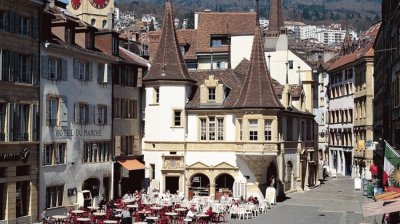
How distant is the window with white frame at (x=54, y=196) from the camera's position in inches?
1794

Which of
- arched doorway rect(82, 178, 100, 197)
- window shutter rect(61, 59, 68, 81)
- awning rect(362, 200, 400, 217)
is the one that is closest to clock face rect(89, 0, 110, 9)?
arched doorway rect(82, 178, 100, 197)

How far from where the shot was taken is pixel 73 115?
4891cm

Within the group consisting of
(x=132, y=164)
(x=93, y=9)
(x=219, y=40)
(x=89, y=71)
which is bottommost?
(x=132, y=164)

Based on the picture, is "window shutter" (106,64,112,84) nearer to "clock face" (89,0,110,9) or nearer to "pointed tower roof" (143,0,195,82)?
"pointed tower roof" (143,0,195,82)

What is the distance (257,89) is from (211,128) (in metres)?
5.33

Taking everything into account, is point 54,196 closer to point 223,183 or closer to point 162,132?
point 162,132

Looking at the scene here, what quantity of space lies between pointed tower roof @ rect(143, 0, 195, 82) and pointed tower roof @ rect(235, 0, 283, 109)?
16.9ft

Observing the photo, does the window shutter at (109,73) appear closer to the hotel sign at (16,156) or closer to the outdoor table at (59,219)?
the hotel sign at (16,156)

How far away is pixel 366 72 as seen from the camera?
3433 inches

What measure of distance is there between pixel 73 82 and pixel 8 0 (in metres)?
9.62

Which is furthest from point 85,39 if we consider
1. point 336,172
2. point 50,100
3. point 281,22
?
point 336,172

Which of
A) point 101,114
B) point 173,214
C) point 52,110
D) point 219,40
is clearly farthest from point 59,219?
point 219,40

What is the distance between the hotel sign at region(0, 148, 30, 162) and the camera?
40219mm

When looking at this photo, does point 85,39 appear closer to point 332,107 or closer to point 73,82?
point 73,82
